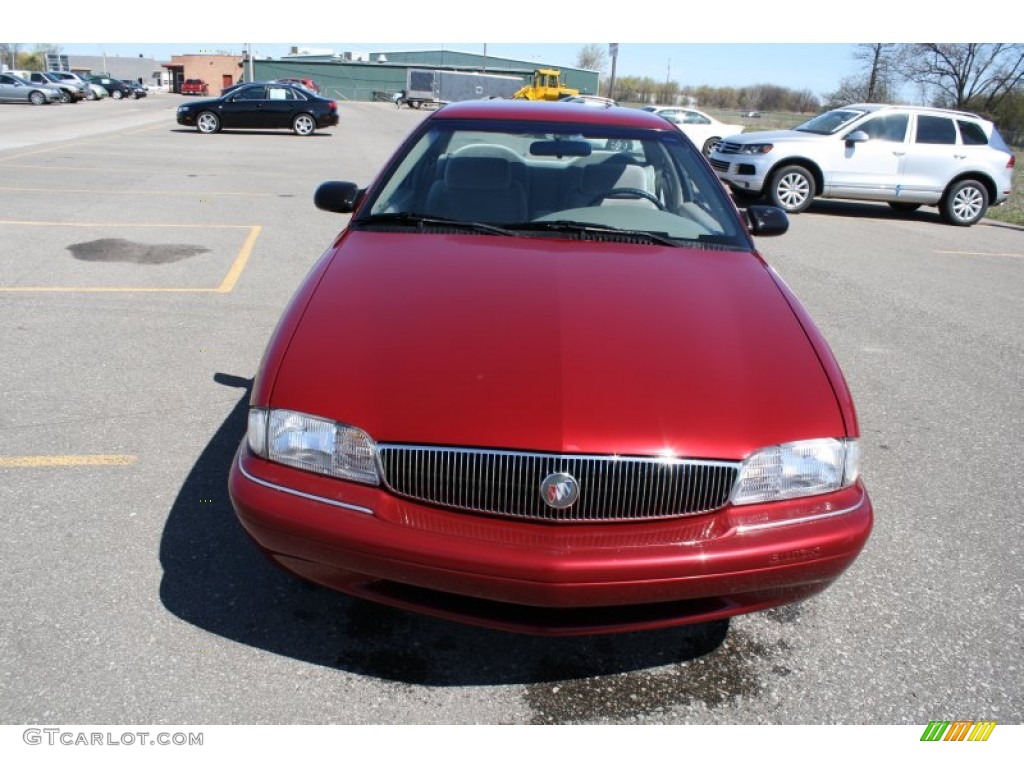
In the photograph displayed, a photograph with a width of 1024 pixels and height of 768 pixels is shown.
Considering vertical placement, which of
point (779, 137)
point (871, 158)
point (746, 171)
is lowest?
point (746, 171)

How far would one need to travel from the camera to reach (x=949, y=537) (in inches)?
132

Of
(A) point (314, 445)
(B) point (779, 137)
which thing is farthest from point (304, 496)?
(B) point (779, 137)

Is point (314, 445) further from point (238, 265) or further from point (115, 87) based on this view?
point (115, 87)

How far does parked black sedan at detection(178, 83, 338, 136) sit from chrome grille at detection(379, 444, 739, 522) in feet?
78.3

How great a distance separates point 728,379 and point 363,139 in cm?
2367

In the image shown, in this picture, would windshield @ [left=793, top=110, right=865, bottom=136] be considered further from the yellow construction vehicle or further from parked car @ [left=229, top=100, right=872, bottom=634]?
the yellow construction vehicle

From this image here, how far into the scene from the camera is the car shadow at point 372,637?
2.48 meters

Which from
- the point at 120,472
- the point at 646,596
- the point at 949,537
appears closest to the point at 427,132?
the point at 120,472

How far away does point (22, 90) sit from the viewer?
120 ft

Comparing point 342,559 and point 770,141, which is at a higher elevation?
point 770,141

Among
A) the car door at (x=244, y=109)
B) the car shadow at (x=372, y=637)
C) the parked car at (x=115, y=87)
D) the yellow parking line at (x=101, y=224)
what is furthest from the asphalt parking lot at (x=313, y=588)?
the parked car at (x=115, y=87)

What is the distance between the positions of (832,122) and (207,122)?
1765cm

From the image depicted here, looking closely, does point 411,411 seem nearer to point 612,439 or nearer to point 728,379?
point 612,439
